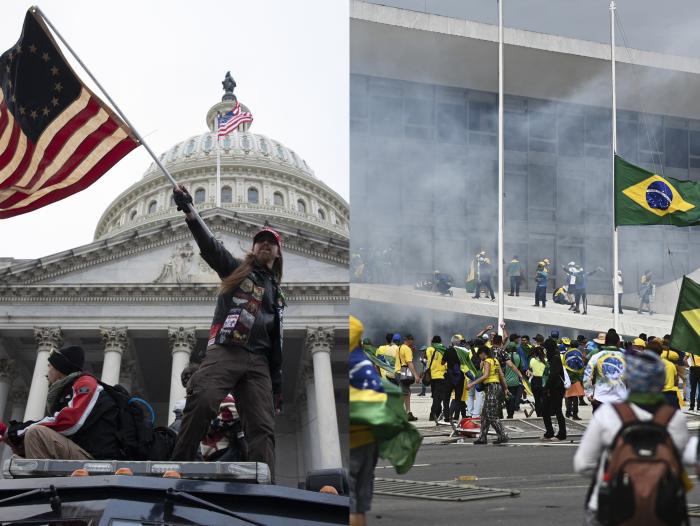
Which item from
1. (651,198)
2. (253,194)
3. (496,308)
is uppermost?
(253,194)

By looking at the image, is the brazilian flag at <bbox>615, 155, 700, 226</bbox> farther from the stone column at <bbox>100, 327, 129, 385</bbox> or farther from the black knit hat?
the stone column at <bbox>100, 327, 129, 385</bbox>

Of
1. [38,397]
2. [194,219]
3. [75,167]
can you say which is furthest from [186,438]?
[38,397]

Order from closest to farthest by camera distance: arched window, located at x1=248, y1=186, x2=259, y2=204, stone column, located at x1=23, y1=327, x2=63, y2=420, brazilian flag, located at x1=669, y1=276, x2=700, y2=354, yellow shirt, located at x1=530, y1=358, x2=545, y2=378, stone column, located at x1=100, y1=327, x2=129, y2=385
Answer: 1. brazilian flag, located at x1=669, y1=276, x2=700, y2=354
2. yellow shirt, located at x1=530, y1=358, x2=545, y2=378
3. stone column, located at x1=23, y1=327, x2=63, y2=420
4. stone column, located at x1=100, y1=327, x2=129, y2=385
5. arched window, located at x1=248, y1=186, x2=259, y2=204

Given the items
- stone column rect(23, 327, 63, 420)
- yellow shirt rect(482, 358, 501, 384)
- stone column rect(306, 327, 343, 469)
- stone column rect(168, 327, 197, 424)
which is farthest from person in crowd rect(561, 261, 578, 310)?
stone column rect(168, 327, 197, 424)

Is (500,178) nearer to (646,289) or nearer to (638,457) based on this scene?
(646,289)

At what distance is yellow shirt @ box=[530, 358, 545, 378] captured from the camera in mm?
3647

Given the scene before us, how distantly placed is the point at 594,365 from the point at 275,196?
281 feet

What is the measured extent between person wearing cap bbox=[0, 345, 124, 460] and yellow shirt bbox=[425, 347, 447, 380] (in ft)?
9.38

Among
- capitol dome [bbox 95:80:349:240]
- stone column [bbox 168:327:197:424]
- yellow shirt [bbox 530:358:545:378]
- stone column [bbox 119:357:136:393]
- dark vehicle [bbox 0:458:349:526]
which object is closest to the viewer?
yellow shirt [bbox 530:358:545:378]

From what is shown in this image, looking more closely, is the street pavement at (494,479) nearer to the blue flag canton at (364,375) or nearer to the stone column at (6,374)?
the blue flag canton at (364,375)

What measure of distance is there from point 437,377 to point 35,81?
7921mm

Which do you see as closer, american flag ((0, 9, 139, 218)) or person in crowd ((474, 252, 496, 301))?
person in crowd ((474, 252, 496, 301))

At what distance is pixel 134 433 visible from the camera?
5.95 m

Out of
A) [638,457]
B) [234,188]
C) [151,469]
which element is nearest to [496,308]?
[638,457]
